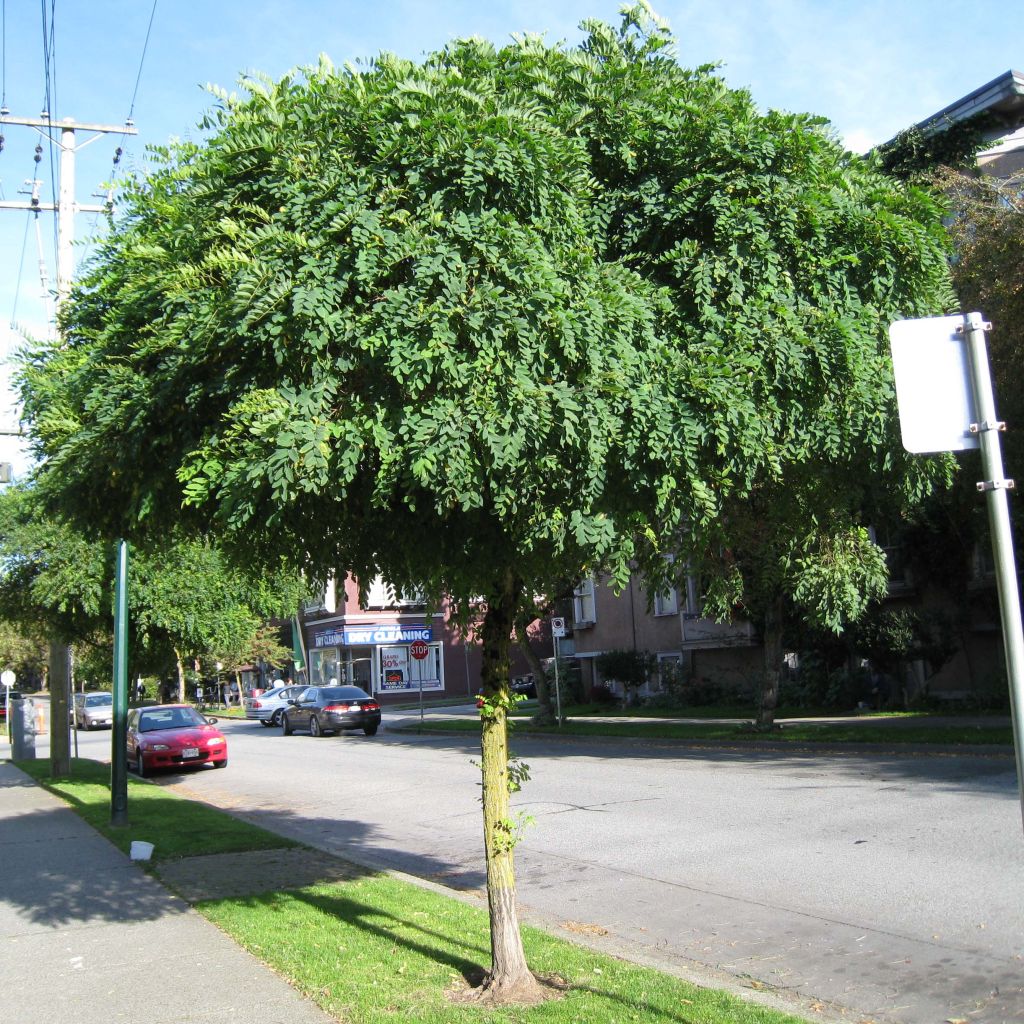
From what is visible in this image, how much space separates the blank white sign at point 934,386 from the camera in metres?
3.64

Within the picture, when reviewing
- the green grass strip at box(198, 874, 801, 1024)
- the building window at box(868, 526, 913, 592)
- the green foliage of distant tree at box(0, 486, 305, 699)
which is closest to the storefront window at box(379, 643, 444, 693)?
the building window at box(868, 526, 913, 592)

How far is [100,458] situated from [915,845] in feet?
25.9

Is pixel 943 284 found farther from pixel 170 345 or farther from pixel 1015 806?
pixel 1015 806

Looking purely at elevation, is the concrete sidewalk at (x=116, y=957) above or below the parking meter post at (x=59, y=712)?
below

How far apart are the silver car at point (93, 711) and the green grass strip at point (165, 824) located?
31096 mm

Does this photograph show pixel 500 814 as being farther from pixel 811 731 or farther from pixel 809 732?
pixel 811 731

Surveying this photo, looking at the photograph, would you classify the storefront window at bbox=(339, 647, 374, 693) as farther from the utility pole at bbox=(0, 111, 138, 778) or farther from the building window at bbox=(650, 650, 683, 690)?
the utility pole at bbox=(0, 111, 138, 778)

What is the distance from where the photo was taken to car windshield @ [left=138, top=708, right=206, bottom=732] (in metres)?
22.5

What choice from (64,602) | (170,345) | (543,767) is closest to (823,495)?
(170,345)

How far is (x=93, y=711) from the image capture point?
4756 cm

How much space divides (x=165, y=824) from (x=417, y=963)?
7.60 metres

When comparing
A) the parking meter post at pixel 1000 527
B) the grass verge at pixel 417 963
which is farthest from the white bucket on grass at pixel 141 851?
the parking meter post at pixel 1000 527

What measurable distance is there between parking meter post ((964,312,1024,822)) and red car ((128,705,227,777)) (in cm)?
2031

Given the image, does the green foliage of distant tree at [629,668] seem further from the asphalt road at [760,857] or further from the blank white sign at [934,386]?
the blank white sign at [934,386]
